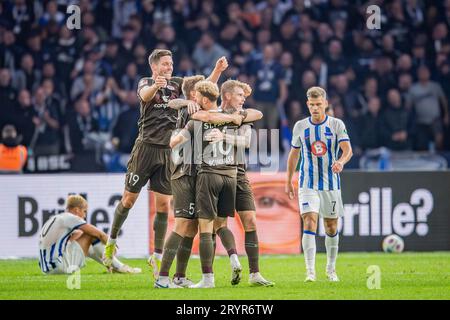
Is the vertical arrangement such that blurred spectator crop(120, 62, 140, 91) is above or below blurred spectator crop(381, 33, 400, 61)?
below

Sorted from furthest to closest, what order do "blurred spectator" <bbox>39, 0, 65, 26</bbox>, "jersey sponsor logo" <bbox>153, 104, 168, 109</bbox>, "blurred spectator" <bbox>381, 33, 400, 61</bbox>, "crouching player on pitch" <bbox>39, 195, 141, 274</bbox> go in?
"blurred spectator" <bbox>39, 0, 65, 26</bbox>, "blurred spectator" <bbox>381, 33, 400, 61</bbox>, "crouching player on pitch" <bbox>39, 195, 141, 274</bbox>, "jersey sponsor logo" <bbox>153, 104, 168, 109</bbox>

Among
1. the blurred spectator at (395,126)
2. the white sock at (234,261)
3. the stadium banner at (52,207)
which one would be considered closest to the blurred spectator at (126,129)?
the stadium banner at (52,207)

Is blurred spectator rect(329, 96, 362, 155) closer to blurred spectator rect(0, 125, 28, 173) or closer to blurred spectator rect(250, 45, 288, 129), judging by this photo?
blurred spectator rect(250, 45, 288, 129)

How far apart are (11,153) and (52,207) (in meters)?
2.61

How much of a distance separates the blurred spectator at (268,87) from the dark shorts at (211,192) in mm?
8337

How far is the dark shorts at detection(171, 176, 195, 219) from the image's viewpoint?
431 inches

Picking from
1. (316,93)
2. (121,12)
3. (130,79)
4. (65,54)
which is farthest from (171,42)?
(316,93)

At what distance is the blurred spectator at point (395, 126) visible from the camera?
19.7 meters

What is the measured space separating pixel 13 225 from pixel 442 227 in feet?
21.0

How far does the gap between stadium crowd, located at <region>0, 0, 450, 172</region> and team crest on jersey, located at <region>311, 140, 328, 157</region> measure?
279 inches

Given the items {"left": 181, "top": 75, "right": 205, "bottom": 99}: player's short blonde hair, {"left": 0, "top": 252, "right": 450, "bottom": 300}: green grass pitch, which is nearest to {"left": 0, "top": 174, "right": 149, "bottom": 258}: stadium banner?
{"left": 0, "top": 252, "right": 450, "bottom": 300}: green grass pitch

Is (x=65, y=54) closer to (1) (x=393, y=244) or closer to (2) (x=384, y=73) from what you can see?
(2) (x=384, y=73)

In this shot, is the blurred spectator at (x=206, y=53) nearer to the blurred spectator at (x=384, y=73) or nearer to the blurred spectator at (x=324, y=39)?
the blurred spectator at (x=324, y=39)

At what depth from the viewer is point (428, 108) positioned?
20312 mm
